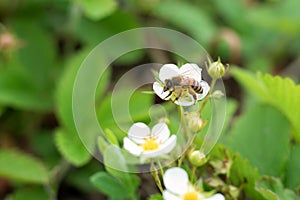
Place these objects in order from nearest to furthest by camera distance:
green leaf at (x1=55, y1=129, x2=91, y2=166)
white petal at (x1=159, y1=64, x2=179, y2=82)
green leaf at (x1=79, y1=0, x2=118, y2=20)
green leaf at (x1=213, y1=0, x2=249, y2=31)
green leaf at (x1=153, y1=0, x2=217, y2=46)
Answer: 1. white petal at (x1=159, y1=64, x2=179, y2=82)
2. green leaf at (x1=55, y1=129, x2=91, y2=166)
3. green leaf at (x1=79, y1=0, x2=118, y2=20)
4. green leaf at (x1=153, y1=0, x2=217, y2=46)
5. green leaf at (x1=213, y1=0, x2=249, y2=31)

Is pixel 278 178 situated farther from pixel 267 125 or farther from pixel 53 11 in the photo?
pixel 53 11

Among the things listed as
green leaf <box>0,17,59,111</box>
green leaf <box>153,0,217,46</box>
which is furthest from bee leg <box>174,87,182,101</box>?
green leaf <box>153,0,217,46</box>

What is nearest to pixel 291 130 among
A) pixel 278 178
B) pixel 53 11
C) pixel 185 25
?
pixel 278 178

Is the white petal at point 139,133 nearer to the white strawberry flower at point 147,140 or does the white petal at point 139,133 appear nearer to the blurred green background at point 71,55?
the white strawberry flower at point 147,140

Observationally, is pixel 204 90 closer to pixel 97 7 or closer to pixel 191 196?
pixel 191 196

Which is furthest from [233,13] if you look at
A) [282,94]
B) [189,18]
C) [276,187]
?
[276,187]

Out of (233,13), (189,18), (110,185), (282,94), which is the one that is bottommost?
(110,185)

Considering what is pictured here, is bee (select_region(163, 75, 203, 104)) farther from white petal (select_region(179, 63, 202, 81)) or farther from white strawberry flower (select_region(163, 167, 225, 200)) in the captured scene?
white strawberry flower (select_region(163, 167, 225, 200))
